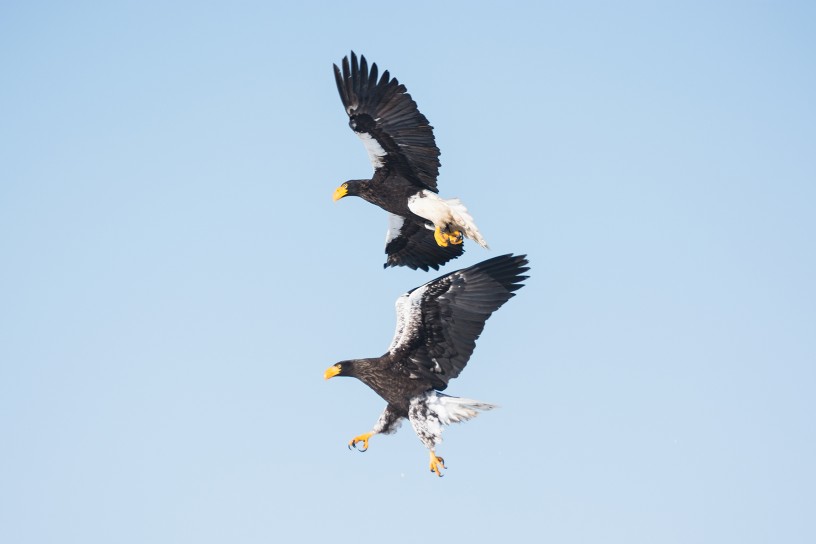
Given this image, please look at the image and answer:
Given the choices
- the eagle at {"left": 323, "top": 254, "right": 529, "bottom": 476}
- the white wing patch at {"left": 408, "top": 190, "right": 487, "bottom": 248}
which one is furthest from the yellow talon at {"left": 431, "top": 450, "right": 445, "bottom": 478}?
the white wing patch at {"left": 408, "top": 190, "right": 487, "bottom": 248}

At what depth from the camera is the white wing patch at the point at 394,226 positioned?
14.2 m

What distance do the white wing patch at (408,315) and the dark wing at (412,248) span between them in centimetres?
219

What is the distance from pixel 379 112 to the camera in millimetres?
12836

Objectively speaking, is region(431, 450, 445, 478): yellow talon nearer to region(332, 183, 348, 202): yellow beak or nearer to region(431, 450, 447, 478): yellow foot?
region(431, 450, 447, 478): yellow foot

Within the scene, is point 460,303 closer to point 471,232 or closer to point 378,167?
point 471,232

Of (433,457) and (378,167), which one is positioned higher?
(378,167)

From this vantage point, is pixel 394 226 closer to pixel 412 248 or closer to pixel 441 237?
pixel 412 248

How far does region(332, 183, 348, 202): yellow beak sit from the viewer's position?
13.2 m

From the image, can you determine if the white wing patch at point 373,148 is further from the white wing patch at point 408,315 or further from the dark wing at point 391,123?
the white wing patch at point 408,315

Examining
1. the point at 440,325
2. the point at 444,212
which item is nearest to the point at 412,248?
the point at 444,212

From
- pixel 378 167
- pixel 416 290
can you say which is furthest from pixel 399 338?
pixel 378 167

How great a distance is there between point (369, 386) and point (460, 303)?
1.41 meters

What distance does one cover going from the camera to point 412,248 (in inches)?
559

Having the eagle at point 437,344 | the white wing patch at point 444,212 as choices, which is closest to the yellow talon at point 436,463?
the eagle at point 437,344
